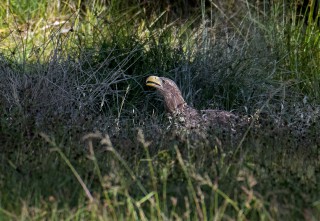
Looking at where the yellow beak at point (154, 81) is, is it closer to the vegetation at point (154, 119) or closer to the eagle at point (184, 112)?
the eagle at point (184, 112)

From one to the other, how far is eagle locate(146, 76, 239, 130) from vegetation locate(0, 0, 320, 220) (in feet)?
0.88

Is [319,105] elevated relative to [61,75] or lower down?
lower down

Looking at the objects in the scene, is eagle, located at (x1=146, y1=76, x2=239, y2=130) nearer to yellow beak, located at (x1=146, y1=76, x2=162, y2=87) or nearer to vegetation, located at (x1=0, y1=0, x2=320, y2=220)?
yellow beak, located at (x1=146, y1=76, x2=162, y2=87)

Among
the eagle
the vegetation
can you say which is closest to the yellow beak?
the eagle

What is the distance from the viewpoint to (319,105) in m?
7.96

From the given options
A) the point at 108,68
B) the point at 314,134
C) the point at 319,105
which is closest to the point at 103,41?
the point at 108,68

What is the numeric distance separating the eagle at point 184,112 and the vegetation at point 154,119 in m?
0.27

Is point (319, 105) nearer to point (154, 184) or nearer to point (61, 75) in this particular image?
point (61, 75)

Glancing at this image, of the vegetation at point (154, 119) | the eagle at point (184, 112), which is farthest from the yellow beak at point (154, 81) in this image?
the vegetation at point (154, 119)

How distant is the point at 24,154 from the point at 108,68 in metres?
3.08

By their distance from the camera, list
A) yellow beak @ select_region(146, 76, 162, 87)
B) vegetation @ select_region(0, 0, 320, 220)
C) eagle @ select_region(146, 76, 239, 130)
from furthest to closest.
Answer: yellow beak @ select_region(146, 76, 162, 87), eagle @ select_region(146, 76, 239, 130), vegetation @ select_region(0, 0, 320, 220)

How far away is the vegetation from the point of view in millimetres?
4551

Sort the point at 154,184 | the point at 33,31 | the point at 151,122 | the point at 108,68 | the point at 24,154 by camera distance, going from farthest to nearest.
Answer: the point at 33,31
the point at 108,68
the point at 151,122
the point at 24,154
the point at 154,184

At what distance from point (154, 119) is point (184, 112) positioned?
361 millimetres
